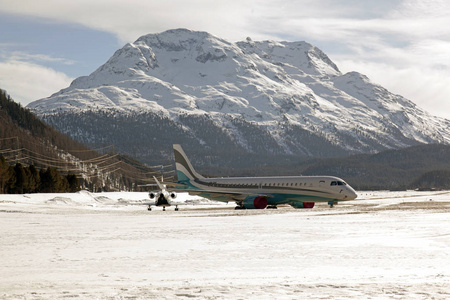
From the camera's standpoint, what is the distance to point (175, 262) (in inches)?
709

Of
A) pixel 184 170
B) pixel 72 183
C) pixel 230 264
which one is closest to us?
pixel 230 264

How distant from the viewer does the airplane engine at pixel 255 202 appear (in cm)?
6281

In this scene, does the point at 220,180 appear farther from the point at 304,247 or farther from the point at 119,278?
the point at 119,278

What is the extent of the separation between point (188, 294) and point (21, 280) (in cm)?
470

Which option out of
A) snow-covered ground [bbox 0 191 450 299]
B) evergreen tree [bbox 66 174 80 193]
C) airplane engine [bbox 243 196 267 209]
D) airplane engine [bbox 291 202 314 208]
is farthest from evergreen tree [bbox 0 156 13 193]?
snow-covered ground [bbox 0 191 450 299]

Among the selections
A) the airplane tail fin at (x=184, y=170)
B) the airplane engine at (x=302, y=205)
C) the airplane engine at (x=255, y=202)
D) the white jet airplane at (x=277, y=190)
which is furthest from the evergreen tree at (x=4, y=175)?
the airplane engine at (x=302, y=205)

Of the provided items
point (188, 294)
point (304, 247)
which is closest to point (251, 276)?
point (188, 294)

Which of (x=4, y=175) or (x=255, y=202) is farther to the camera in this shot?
(x=4, y=175)

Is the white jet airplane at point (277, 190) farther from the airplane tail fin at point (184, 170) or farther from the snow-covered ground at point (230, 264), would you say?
the snow-covered ground at point (230, 264)

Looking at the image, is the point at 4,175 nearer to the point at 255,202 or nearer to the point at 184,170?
the point at 184,170

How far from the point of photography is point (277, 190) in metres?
63.2

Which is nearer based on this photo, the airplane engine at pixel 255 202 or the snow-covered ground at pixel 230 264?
the snow-covered ground at pixel 230 264

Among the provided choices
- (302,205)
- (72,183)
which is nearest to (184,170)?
(302,205)

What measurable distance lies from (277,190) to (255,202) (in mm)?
2688
